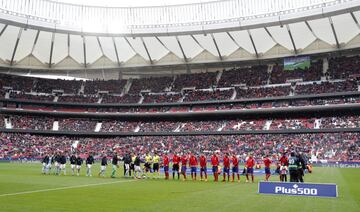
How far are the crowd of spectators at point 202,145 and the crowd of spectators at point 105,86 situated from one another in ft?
40.9

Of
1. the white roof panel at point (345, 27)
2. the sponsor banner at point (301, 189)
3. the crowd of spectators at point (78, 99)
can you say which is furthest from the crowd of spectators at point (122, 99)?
the sponsor banner at point (301, 189)

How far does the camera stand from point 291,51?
6444 centimetres

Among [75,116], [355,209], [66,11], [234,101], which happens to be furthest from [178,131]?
[355,209]

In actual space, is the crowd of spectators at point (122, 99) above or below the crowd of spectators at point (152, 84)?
below

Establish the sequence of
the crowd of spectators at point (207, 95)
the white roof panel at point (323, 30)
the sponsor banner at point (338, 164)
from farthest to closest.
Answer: the crowd of spectators at point (207, 95)
the white roof panel at point (323, 30)
the sponsor banner at point (338, 164)

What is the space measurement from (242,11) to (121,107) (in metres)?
29.4

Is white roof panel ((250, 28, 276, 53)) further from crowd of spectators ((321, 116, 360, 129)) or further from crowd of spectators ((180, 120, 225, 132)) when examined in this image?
crowd of spectators ((321, 116, 360, 129))

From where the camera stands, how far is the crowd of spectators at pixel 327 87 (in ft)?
192

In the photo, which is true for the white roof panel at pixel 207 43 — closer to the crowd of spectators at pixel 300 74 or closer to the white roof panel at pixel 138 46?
the white roof panel at pixel 138 46

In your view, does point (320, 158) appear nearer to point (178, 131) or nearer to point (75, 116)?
point (178, 131)

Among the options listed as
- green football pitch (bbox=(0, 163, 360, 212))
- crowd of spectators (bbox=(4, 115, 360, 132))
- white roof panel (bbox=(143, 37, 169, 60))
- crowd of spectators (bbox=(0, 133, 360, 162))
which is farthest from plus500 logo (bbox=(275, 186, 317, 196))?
white roof panel (bbox=(143, 37, 169, 60))

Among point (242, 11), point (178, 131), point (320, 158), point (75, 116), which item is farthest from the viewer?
point (75, 116)

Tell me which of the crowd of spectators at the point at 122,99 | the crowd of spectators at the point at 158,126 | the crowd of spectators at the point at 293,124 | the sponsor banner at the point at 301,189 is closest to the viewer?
the sponsor banner at the point at 301,189

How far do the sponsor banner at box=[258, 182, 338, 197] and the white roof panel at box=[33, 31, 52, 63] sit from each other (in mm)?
54932
